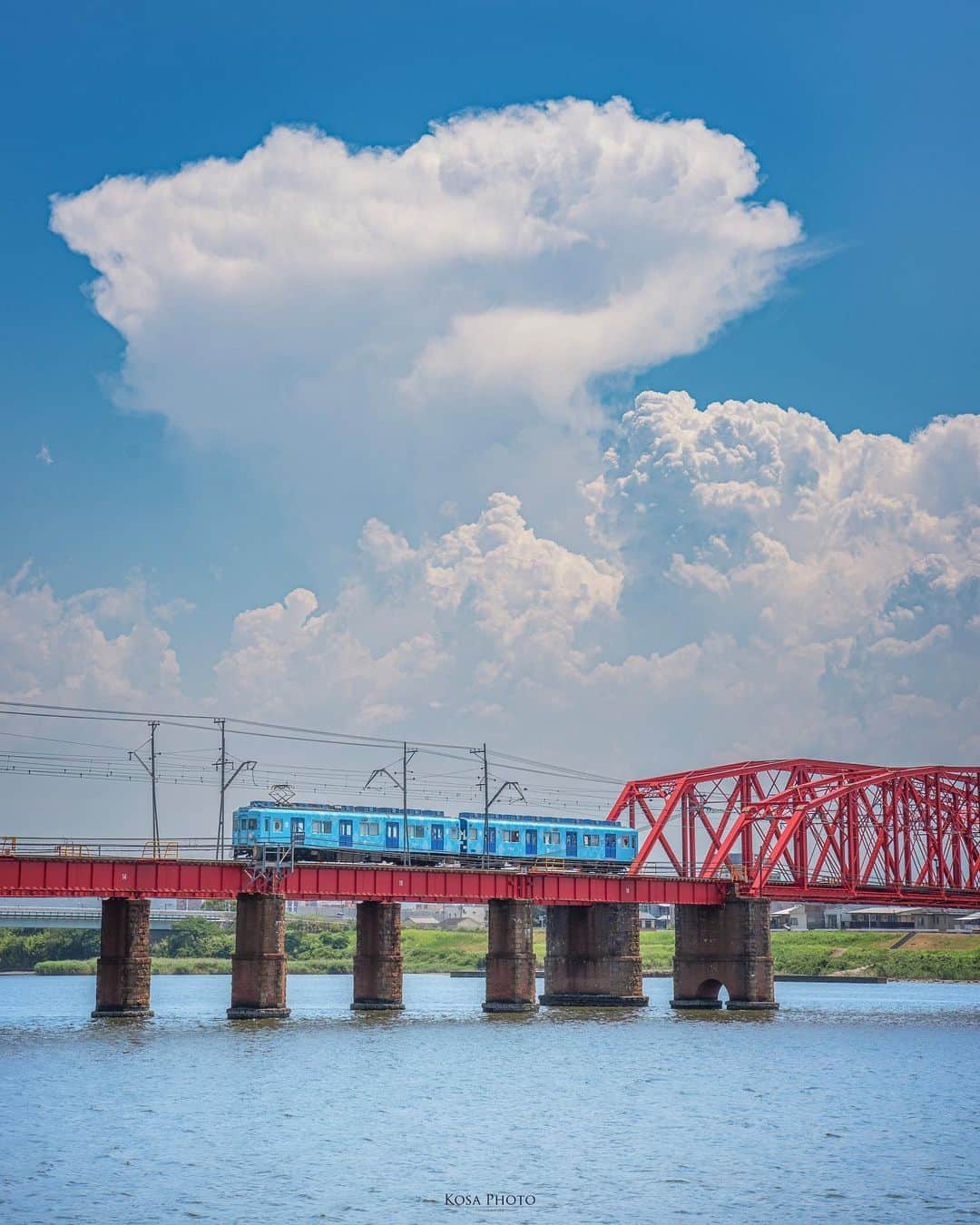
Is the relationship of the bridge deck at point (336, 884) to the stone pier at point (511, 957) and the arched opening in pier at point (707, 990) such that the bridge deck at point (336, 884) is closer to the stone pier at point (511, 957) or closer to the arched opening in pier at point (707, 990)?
the stone pier at point (511, 957)

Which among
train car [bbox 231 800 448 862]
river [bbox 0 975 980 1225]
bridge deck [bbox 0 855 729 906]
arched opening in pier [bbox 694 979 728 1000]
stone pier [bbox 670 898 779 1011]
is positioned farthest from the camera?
arched opening in pier [bbox 694 979 728 1000]

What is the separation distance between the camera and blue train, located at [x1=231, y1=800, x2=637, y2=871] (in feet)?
332

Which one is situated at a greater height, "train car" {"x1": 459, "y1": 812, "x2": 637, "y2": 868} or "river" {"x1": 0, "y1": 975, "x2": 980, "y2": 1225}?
"train car" {"x1": 459, "y1": 812, "x2": 637, "y2": 868}

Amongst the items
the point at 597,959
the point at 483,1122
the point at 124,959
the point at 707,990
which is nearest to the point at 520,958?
the point at 597,959

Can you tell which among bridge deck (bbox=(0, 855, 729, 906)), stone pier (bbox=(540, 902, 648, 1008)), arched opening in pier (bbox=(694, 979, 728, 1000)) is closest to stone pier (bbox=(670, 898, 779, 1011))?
arched opening in pier (bbox=(694, 979, 728, 1000))

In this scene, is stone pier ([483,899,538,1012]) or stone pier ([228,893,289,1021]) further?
stone pier ([483,899,538,1012])

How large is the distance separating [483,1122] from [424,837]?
168 ft

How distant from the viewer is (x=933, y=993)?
561 feet

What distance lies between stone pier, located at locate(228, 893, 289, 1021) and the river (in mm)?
1771

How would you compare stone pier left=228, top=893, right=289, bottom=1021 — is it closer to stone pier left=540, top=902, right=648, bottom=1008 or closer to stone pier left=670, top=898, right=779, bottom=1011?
stone pier left=540, top=902, right=648, bottom=1008

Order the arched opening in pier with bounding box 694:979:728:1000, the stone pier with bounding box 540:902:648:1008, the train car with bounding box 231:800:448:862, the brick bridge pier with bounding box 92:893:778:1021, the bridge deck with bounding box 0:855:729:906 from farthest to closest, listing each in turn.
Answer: the arched opening in pier with bounding box 694:979:728:1000 → the stone pier with bounding box 540:902:648:1008 → the train car with bounding box 231:800:448:862 → the brick bridge pier with bounding box 92:893:778:1021 → the bridge deck with bounding box 0:855:729:906

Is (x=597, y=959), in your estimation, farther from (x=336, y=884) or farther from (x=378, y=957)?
(x=336, y=884)

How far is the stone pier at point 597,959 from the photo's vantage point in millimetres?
113688

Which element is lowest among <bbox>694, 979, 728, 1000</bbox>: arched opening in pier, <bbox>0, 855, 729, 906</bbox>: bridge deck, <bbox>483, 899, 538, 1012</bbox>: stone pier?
<bbox>694, 979, 728, 1000</bbox>: arched opening in pier
